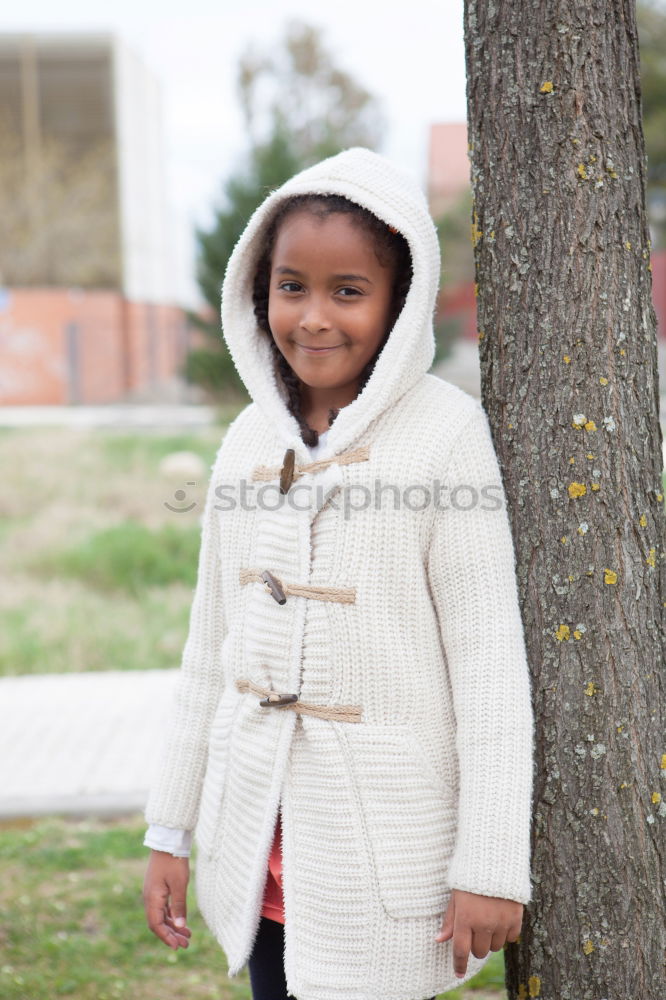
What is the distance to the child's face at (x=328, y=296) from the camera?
1.69 meters

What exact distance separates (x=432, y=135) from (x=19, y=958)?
962 inches

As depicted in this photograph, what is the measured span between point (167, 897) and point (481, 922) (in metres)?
0.62

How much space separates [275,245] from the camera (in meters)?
1.79

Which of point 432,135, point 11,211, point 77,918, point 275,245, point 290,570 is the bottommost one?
point 77,918

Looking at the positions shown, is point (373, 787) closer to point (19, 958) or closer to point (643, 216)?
point (643, 216)

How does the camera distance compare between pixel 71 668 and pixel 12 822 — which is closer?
pixel 12 822

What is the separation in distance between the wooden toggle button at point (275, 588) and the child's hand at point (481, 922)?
1.70 feet

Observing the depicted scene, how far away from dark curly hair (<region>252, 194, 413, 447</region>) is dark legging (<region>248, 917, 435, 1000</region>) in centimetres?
83

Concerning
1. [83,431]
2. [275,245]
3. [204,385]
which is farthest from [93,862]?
[83,431]

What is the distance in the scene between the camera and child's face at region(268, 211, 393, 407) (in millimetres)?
1686

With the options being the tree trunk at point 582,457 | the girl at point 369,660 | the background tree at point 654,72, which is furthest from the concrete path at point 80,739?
the background tree at point 654,72

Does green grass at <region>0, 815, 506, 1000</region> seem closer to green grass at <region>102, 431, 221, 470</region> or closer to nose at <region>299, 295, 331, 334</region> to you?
nose at <region>299, 295, 331, 334</region>

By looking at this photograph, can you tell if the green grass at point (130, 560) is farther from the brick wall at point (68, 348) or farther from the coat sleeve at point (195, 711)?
the brick wall at point (68, 348)

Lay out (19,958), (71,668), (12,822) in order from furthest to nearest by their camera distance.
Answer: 1. (71,668)
2. (12,822)
3. (19,958)
